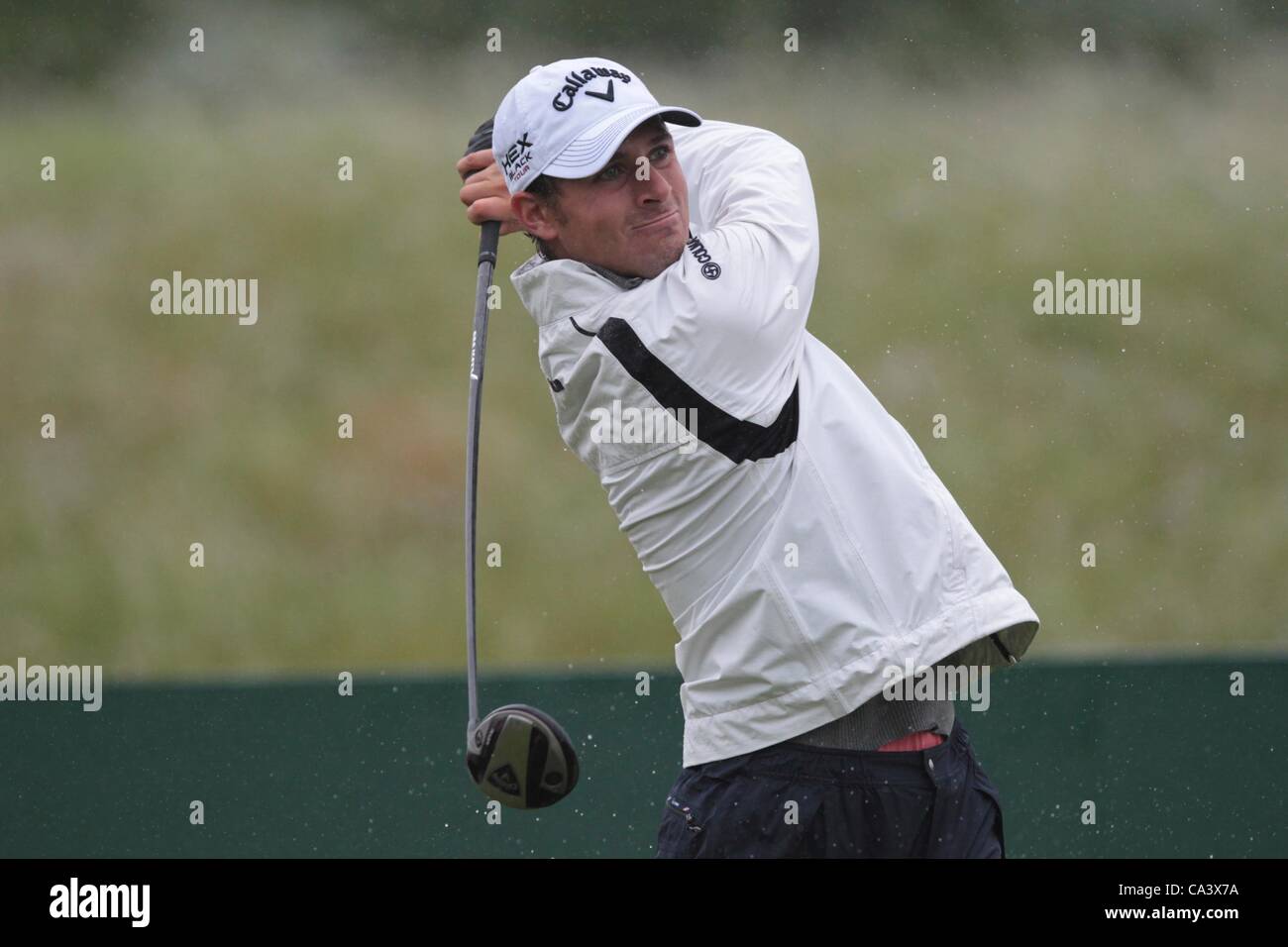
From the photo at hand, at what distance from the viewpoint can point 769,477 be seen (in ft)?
7.93

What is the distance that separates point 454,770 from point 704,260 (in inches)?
69.6

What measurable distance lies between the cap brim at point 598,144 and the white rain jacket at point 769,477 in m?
0.14

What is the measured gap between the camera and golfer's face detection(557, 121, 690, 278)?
241cm

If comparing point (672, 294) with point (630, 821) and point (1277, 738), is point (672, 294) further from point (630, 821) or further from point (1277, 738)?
point (1277, 738)

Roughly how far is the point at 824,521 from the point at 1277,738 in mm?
1828

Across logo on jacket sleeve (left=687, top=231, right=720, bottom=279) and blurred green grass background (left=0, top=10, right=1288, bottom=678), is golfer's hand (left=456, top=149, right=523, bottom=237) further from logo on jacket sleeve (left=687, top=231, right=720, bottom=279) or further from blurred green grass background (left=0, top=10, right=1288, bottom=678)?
blurred green grass background (left=0, top=10, right=1288, bottom=678)

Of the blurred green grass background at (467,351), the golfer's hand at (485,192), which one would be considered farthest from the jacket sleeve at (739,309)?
the blurred green grass background at (467,351)

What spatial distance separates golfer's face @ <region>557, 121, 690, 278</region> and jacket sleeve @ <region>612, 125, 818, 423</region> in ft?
0.15

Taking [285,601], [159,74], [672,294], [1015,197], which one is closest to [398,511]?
[285,601]

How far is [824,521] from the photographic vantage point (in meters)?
2.38

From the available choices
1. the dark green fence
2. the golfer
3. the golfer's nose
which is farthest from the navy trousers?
the dark green fence

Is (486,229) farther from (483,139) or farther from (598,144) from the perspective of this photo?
(598,144)

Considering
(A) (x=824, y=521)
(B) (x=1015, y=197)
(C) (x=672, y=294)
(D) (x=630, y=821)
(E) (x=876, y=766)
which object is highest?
(B) (x=1015, y=197)

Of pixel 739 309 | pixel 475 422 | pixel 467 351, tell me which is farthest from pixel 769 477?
pixel 467 351
